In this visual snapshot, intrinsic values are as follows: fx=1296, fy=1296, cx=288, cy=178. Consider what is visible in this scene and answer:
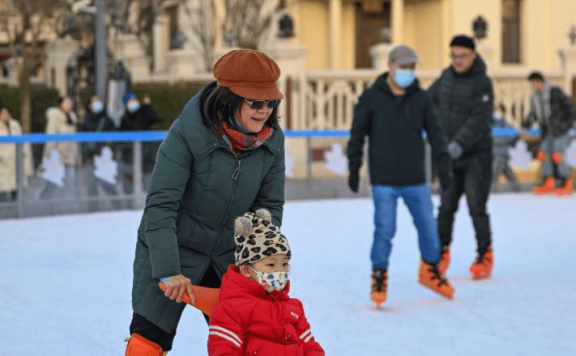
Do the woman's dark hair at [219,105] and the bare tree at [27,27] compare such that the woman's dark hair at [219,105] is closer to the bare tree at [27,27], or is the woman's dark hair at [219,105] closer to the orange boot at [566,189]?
the orange boot at [566,189]

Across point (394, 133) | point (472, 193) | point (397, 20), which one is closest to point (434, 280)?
point (394, 133)

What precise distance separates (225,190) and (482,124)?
474 centimetres

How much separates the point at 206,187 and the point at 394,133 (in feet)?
11.5

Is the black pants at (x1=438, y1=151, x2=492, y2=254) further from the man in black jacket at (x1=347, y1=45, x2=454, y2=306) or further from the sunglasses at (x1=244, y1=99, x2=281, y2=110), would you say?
the sunglasses at (x1=244, y1=99, x2=281, y2=110)

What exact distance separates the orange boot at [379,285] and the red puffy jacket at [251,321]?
3.65m

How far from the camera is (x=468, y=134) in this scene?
8.77 m

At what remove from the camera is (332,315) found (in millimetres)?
7562

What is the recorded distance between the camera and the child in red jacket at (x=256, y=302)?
13.3ft

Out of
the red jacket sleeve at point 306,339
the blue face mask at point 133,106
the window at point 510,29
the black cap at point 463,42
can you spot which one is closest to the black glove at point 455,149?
the black cap at point 463,42

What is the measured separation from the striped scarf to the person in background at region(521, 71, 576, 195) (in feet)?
41.4

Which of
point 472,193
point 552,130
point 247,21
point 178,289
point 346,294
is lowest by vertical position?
point 346,294

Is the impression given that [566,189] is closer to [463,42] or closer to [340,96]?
[340,96]

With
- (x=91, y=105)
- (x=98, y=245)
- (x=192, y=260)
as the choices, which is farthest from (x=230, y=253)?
(x=91, y=105)

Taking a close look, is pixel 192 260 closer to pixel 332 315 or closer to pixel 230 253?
pixel 230 253
